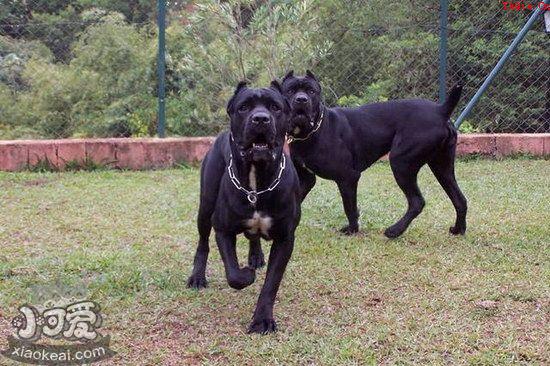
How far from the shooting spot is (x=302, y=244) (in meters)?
5.70

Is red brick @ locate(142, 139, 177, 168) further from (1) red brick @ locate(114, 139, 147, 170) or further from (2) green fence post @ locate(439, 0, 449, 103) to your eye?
(2) green fence post @ locate(439, 0, 449, 103)

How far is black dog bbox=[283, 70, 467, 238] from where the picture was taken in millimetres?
6012

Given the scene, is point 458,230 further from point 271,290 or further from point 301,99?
point 271,290

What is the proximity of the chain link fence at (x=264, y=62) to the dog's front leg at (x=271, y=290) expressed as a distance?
5.90m

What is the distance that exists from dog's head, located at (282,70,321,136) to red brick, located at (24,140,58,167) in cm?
406

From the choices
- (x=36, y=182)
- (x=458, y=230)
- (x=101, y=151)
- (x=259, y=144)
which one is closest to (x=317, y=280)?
(x=259, y=144)

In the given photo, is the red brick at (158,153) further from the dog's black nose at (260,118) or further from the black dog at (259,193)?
the dog's black nose at (260,118)

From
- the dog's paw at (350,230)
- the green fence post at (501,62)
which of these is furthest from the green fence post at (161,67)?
the dog's paw at (350,230)

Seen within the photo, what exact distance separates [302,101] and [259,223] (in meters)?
2.23

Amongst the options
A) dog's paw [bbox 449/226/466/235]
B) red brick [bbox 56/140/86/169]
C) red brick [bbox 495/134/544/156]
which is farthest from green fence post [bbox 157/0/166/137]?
dog's paw [bbox 449/226/466/235]

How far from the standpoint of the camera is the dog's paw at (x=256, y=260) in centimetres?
499

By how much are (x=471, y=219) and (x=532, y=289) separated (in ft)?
6.93

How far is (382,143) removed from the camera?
638 cm

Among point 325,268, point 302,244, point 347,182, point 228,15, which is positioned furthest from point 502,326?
point 228,15
